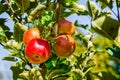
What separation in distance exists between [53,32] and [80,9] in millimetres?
423

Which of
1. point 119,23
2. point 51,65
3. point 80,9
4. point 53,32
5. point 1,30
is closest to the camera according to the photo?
point 119,23

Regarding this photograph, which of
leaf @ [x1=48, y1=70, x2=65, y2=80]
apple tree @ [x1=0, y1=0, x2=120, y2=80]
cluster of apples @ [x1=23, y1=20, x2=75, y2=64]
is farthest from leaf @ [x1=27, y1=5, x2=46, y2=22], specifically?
leaf @ [x1=48, y1=70, x2=65, y2=80]

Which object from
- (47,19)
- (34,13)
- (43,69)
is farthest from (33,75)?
(34,13)

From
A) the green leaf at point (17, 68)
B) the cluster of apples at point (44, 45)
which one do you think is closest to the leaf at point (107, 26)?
the cluster of apples at point (44, 45)

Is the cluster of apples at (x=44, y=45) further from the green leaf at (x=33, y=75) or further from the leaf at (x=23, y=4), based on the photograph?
the leaf at (x=23, y=4)

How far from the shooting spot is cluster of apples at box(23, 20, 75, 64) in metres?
1.75

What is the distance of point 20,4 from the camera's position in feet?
7.01

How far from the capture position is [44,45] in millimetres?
1767

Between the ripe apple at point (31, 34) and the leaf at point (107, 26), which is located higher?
the leaf at point (107, 26)

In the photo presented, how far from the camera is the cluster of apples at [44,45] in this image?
1.75m

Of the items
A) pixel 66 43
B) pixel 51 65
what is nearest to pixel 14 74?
pixel 51 65

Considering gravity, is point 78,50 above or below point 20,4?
below

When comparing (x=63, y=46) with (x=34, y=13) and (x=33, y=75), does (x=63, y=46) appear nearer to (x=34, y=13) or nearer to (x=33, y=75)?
(x=33, y=75)

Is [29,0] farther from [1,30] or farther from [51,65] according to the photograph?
[51,65]
